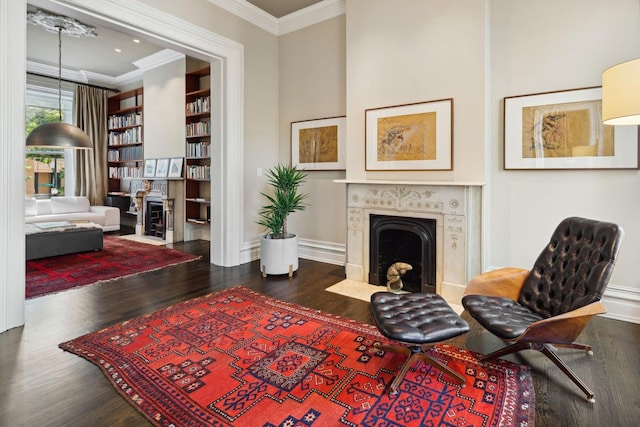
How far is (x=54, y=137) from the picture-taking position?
539cm

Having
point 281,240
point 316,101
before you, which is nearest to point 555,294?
point 281,240

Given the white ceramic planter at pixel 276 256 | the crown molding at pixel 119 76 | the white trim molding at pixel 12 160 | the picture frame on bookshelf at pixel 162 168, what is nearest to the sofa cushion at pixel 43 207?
the picture frame on bookshelf at pixel 162 168

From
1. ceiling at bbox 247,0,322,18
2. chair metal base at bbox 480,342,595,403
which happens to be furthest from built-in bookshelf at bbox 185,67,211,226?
chair metal base at bbox 480,342,595,403

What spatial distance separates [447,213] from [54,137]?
5794mm

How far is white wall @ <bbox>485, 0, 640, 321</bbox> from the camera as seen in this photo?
2.87m

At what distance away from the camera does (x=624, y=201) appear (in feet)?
9.46

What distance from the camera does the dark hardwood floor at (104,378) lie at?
1.72 meters

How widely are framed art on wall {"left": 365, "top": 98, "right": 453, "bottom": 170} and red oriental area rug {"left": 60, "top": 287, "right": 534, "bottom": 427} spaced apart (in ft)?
6.02

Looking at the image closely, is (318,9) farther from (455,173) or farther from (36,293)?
(36,293)

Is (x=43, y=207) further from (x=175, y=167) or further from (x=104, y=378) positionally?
(x=104, y=378)

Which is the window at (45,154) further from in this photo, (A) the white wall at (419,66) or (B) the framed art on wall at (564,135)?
(B) the framed art on wall at (564,135)

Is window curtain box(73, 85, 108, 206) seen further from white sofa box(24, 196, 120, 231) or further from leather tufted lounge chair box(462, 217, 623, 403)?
leather tufted lounge chair box(462, 217, 623, 403)

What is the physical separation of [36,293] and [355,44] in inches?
167

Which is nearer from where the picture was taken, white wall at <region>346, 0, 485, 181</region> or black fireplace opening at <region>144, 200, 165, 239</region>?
white wall at <region>346, 0, 485, 181</region>
